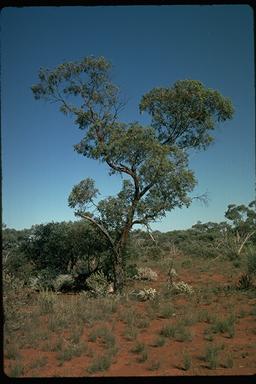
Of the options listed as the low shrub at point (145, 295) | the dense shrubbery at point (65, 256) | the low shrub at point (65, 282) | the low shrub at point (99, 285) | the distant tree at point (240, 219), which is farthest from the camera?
the distant tree at point (240, 219)

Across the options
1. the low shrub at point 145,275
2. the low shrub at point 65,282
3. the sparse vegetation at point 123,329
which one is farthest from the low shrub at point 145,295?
the low shrub at point 145,275

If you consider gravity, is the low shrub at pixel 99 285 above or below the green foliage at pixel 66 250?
below

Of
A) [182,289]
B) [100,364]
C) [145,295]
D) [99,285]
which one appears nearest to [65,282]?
[99,285]

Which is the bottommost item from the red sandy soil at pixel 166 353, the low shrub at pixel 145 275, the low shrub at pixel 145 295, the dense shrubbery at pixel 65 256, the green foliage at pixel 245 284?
the red sandy soil at pixel 166 353

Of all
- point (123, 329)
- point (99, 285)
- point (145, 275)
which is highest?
point (145, 275)

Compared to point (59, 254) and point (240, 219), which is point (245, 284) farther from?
point (240, 219)

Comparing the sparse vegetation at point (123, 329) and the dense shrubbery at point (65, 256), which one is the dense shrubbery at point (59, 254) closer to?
the dense shrubbery at point (65, 256)

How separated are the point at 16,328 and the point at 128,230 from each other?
6455 mm

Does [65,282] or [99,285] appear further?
[65,282]

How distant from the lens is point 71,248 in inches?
785

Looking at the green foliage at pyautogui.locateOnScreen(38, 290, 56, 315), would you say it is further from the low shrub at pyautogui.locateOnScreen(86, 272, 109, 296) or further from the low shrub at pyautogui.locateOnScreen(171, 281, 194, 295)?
the low shrub at pyautogui.locateOnScreen(171, 281, 194, 295)

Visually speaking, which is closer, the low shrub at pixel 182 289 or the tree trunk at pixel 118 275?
the low shrub at pixel 182 289

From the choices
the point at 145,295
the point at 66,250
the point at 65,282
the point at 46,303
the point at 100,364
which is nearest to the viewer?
the point at 100,364
